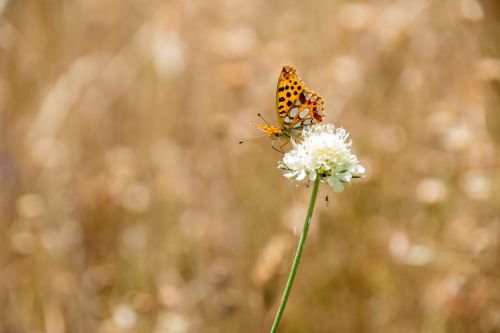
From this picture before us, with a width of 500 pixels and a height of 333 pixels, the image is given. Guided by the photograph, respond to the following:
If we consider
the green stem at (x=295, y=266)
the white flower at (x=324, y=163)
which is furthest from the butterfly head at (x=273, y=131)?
the green stem at (x=295, y=266)

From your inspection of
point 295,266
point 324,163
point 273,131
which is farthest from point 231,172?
point 295,266

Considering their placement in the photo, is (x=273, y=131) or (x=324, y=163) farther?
(x=273, y=131)

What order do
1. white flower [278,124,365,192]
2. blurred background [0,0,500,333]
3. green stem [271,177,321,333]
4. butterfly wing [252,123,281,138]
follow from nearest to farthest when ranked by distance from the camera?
green stem [271,177,321,333] → white flower [278,124,365,192] → butterfly wing [252,123,281,138] → blurred background [0,0,500,333]

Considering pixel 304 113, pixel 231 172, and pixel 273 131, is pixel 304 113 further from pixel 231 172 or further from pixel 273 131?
pixel 231 172

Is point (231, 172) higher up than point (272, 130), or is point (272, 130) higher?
point (231, 172)

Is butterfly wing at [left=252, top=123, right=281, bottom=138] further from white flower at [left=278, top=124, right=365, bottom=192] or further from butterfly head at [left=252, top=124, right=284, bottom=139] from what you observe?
white flower at [left=278, top=124, right=365, bottom=192]

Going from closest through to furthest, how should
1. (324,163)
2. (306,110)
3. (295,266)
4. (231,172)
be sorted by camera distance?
(295,266) → (324,163) → (306,110) → (231,172)

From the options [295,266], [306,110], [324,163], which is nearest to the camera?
[295,266]

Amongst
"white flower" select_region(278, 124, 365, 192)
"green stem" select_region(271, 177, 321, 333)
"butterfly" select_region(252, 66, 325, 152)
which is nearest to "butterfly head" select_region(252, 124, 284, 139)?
"butterfly" select_region(252, 66, 325, 152)
